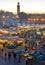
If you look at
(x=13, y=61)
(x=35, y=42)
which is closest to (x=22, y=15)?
(x=35, y=42)

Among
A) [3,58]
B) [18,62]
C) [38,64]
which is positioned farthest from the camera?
[3,58]

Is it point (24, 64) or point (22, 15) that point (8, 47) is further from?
point (22, 15)

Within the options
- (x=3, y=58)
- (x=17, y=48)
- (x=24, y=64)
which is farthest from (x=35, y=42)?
Answer: (x=24, y=64)

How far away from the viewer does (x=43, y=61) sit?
1184cm

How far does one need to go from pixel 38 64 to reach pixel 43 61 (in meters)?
0.34

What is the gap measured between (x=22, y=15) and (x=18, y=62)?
39755 millimetres

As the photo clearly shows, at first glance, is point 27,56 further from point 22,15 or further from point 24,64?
point 22,15

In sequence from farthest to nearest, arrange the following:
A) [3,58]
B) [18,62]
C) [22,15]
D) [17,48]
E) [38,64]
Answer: [22,15] → [17,48] → [3,58] → [18,62] → [38,64]

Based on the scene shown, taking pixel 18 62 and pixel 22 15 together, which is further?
pixel 22 15

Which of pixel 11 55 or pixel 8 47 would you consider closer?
pixel 11 55

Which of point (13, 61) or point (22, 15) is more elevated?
point (13, 61)

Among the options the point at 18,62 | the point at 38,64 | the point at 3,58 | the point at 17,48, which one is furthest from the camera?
the point at 17,48

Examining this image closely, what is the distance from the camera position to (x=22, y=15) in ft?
171

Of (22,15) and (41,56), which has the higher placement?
(41,56)
